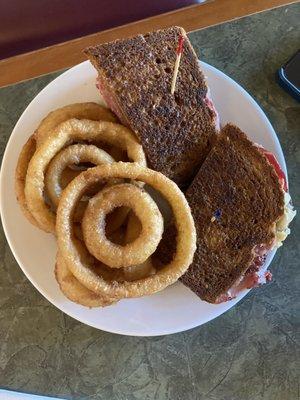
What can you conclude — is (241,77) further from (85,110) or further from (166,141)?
(85,110)

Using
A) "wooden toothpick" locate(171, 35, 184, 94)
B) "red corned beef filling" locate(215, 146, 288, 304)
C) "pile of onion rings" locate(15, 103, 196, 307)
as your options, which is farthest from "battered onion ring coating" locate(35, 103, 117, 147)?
"red corned beef filling" locate(215, 146, 288, 304)

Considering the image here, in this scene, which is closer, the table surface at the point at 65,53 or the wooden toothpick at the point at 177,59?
the wooden toothpick at the point at 177,59

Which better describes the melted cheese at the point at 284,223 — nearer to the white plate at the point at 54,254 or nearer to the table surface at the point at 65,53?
the white plate at the point at 54,254

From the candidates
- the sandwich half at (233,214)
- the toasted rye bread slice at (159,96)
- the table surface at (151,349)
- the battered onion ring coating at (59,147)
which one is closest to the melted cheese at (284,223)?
the sandwich half at (233,214)

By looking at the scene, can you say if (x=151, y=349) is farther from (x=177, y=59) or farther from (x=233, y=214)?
(x=177, y=59)

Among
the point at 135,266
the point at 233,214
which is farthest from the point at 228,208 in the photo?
the point at 135,266

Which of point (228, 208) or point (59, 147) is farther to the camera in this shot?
point (228, 208)

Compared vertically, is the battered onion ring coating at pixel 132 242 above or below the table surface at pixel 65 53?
below
